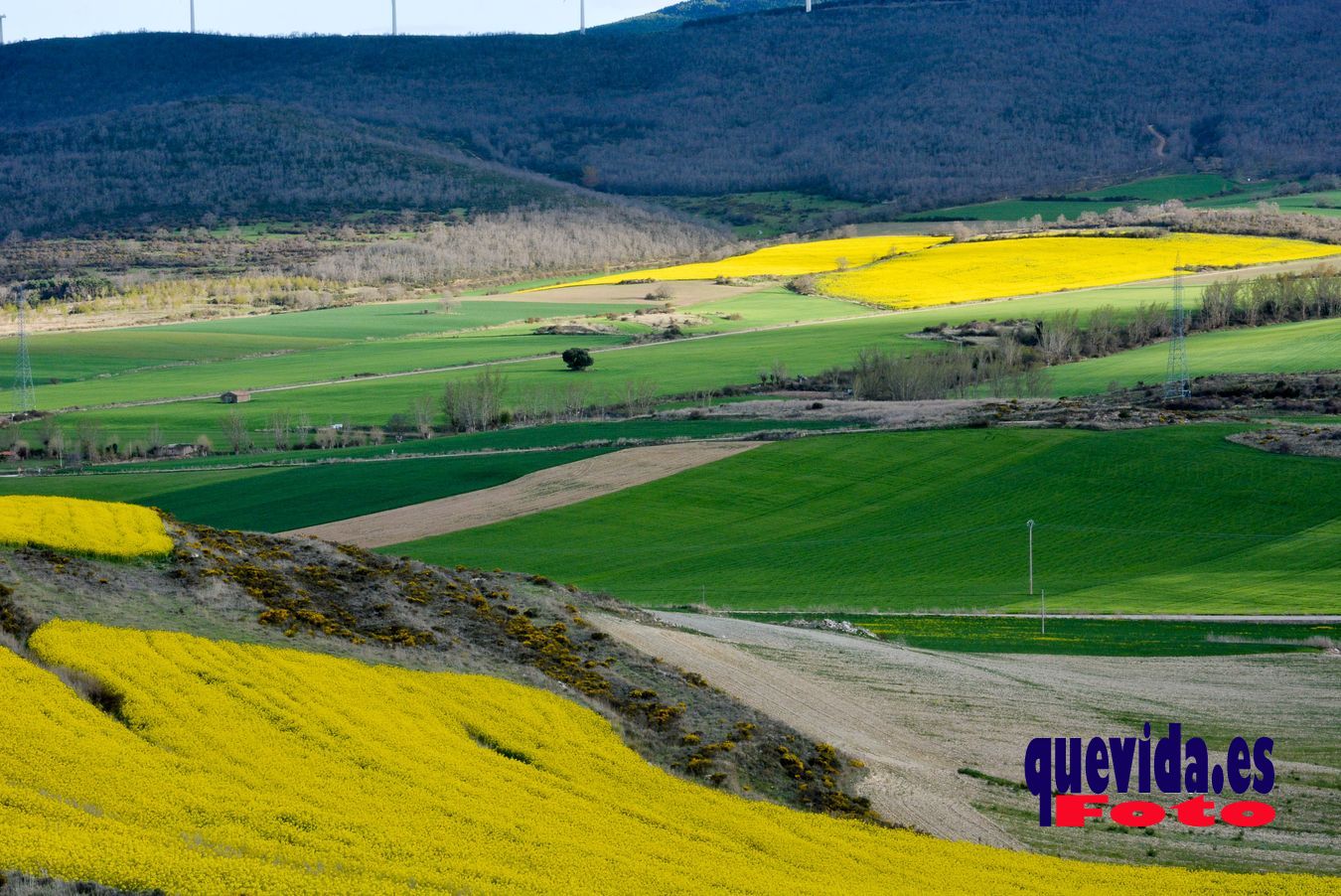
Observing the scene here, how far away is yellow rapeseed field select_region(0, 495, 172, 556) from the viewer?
108 ft

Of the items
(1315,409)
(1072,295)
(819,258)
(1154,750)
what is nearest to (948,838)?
(1154,750)

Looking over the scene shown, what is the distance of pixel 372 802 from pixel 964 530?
147 ft

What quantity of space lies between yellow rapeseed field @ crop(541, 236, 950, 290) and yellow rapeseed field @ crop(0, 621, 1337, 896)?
502ft

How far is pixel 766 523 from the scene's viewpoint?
2653 inches

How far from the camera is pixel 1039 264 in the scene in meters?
163

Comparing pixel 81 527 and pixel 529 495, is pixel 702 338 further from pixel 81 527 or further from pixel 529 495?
pixel 81 527

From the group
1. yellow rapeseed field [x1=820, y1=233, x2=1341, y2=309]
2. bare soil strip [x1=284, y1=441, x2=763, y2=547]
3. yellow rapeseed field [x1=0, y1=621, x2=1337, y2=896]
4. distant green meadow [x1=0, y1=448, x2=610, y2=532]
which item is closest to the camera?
yellow rapeseed field [x1=0, y1=621, x2=1337, y2=896]

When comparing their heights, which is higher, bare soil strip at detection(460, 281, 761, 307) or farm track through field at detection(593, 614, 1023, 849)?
bare soil strip at detection(460, 281, 761, 307)

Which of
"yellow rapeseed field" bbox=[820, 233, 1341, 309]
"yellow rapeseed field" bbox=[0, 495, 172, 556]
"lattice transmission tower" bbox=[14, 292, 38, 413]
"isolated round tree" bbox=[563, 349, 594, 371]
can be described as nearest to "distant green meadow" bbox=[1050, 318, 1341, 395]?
"yellow rapeseed field" bbox=[820, 233, 1341, 309]

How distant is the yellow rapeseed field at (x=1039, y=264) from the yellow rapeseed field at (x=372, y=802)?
12330 cm

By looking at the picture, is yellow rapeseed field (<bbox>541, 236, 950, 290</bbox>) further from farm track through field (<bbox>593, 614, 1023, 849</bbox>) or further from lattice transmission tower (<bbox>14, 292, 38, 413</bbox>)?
farm track through field (<bbox>593, 614, 1023, 849</bbox>)

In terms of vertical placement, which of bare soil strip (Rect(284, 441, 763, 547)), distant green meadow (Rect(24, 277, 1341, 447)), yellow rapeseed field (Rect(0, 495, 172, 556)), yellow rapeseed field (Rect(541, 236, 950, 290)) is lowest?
bare soil strip (Rect(284, 441, 763, 547))

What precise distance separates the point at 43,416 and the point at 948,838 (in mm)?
86559

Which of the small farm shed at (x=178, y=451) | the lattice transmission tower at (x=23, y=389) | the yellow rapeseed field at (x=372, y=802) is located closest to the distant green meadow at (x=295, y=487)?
the small farm shed at (x=178, y=451)
